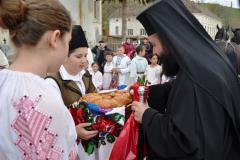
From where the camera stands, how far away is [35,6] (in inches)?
64.1

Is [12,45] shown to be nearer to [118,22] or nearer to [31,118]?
[31,118]

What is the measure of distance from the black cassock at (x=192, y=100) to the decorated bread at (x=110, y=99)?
30cm

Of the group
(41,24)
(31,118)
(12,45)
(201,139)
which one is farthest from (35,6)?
(201,139)

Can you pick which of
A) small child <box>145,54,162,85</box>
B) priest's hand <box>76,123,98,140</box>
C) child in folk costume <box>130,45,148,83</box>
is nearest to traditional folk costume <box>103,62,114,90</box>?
child in folk costume <box>130,45,148,83</box>

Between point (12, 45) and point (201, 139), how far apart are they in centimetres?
112

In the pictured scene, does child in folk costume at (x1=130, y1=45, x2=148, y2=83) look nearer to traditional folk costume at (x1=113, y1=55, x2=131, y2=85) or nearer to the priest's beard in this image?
traditional folk costume at (x1=113, y1=55, x2=131, y2=85)

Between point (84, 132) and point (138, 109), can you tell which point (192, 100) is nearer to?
point (138, 109)

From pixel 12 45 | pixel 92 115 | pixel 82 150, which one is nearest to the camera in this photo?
pixel 12 45

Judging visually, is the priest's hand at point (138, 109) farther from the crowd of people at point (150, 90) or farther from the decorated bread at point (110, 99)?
the decorated bread at point (110, 99)

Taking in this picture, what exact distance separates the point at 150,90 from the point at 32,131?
1.17 meters

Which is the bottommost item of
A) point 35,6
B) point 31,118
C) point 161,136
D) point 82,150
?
point 82,150

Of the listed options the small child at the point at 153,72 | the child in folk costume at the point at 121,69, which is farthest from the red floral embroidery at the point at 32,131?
the child in folk costume at the point at 121,69

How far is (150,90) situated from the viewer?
2605 mm

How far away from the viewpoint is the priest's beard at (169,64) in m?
2.33
